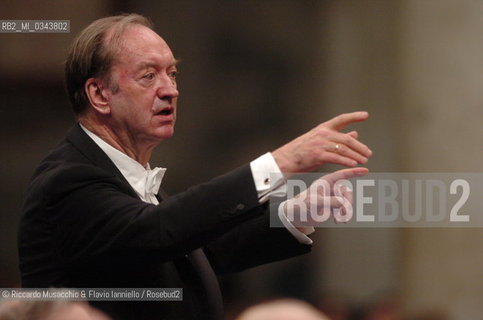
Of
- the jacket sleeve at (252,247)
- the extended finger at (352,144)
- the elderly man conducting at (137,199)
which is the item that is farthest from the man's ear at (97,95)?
the extended finger at (352,144)

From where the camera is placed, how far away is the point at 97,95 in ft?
5.41

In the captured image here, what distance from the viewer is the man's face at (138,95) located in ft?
5.38

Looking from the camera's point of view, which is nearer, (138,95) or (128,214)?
(128,214)

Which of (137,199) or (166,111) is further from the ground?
(166,111)

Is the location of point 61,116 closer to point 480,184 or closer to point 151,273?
point 151,273

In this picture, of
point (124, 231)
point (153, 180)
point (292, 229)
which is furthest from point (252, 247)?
point (124, 231)

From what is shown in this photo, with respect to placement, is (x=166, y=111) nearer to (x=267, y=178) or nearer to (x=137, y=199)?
(x=137, y=199)

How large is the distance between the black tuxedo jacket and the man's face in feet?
0.26

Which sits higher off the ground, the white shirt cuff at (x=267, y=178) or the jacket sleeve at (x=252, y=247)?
the white shirt cuff at (x=267, y=178)

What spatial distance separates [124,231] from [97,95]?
304 millimetres

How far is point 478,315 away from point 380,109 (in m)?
0.46

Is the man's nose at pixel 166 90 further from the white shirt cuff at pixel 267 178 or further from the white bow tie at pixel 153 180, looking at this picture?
the white shirt cuff at pixel 267 178

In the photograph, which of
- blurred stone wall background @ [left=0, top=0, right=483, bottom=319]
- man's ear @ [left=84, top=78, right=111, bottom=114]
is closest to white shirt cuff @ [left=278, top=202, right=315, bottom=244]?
blurred stone wall background @ [left=0, top=0, right=483, bottom=319]

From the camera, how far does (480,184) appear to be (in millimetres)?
1899
